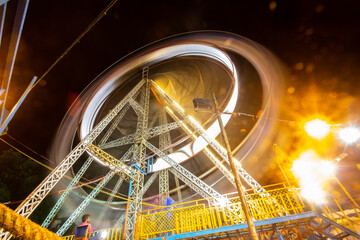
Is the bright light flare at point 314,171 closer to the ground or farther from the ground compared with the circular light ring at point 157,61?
closer to the ground

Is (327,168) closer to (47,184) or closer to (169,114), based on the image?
(169,114)

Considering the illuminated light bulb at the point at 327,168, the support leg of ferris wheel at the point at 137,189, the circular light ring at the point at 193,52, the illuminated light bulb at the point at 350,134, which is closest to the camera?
the support leg of ferris wheel at the point at 137,189

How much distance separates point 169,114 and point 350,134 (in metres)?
13.4

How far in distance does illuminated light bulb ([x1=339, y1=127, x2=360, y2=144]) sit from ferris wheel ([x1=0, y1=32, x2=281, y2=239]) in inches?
170

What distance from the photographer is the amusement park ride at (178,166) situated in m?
6.72

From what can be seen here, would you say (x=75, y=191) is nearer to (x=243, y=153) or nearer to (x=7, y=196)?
(x=7, y=196)

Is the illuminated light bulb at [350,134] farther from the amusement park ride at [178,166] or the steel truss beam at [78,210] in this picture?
the steel truss beam at [78,210]

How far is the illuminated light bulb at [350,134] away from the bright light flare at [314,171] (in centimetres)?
221

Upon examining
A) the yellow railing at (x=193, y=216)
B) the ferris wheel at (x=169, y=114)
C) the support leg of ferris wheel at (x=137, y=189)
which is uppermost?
the ferris wheel at (x=169, y=114)

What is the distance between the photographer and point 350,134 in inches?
396

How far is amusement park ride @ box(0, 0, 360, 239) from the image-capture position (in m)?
6.72

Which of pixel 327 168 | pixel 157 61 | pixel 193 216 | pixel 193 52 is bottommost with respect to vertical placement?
pixel 193 216

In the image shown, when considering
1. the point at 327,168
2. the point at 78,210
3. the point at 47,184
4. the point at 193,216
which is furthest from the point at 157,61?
the point at 327,168

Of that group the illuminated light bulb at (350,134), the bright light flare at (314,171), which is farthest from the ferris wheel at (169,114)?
the illuminated light bulb at (350,134)
